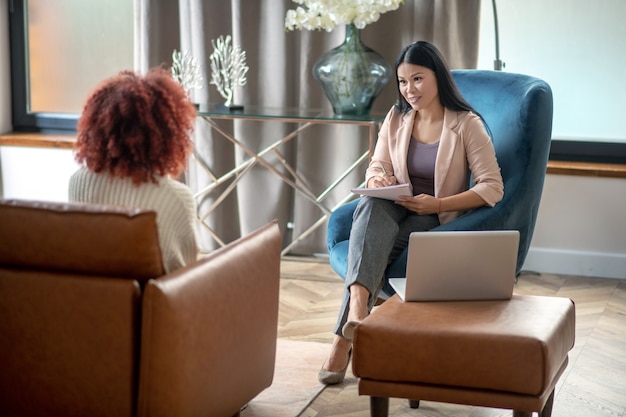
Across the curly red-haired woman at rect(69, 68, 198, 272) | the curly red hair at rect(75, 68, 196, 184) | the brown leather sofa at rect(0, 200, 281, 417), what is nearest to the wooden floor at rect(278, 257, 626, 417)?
the brown leather sofa at rect(0, 200, 281, 417)

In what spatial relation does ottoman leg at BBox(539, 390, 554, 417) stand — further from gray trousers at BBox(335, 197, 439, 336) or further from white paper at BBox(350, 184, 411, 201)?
white paper at BBox(350, 184, 411, 201)

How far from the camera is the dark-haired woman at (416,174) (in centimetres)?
282

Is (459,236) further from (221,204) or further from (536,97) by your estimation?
(221,204)

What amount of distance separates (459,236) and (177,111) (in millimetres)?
798

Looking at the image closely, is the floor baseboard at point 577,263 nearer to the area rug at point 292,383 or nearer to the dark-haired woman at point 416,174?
the dark-haired woman at point 416,174

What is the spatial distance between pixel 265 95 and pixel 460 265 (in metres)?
2.20

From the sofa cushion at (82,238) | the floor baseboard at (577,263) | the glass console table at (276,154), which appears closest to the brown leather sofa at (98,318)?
the sofa cushion at (82,238)

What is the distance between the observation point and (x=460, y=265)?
7.74ft

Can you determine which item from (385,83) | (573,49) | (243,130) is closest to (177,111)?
(385,83)

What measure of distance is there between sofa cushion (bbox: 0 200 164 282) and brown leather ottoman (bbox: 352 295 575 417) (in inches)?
23.4

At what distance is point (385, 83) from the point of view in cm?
387

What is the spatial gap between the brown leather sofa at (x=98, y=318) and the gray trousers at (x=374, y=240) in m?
0.77

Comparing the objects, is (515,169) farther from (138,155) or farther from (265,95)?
(265,95)

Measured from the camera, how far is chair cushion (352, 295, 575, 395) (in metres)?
2.11
